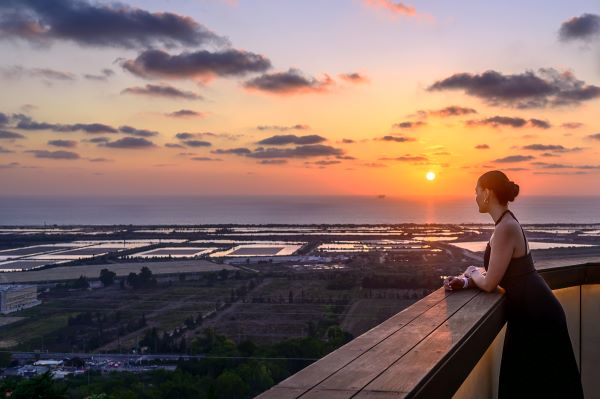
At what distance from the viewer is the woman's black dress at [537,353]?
164 cm

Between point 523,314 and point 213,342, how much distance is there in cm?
1059

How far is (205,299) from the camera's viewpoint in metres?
19.5

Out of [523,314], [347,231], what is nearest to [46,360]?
[523,314]

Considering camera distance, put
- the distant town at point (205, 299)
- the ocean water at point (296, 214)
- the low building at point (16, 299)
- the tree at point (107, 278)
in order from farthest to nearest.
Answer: the ocean water at point (296, 214) → the tree at point (107, 278) → the low building at point (16, 299) → the distant town at point (205, 299)

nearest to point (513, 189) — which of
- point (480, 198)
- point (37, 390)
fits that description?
point (480, 198)

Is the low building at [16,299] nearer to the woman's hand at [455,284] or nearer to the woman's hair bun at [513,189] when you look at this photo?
the woman's hand at [455,284]

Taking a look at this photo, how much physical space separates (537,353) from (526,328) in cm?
7

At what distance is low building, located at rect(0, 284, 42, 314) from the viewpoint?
18094mm

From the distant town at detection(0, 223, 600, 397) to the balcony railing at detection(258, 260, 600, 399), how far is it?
2.86 feet

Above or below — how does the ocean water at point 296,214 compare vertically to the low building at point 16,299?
above

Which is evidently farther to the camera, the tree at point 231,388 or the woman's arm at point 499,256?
the tree at point 231,388

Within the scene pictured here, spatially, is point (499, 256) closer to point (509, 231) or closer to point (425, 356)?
point (509, 231)

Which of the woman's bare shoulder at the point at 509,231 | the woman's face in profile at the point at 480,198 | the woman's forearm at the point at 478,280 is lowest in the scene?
the woman's forearm at the point at 478,280

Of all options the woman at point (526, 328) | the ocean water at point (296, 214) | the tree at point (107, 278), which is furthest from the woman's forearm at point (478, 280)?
the ocean water at point (296, 214)
